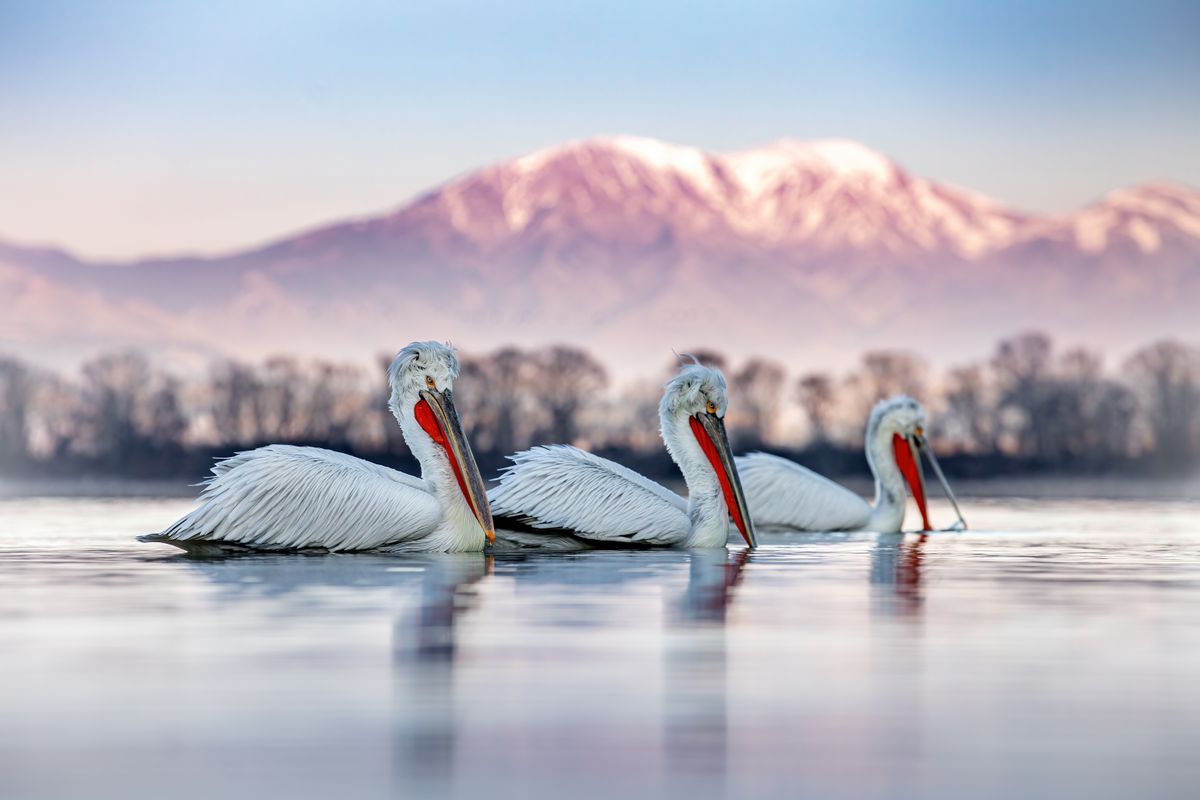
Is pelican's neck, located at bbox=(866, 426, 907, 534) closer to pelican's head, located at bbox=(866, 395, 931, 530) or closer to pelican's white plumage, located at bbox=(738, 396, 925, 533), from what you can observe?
pelican's white plumage, located at bbox=(738, 396, 925, 533)

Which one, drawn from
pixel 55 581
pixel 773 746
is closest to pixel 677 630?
pixel 773 746

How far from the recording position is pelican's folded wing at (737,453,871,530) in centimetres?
1560

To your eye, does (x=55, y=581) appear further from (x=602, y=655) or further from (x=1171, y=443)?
(x=1171, y=443)

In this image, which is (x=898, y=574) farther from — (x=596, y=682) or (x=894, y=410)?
(x=894, y=410)

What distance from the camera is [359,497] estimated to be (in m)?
11.9

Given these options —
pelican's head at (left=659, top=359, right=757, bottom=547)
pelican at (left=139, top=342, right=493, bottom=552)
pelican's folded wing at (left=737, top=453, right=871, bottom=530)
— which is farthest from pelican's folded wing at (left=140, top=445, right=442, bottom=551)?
pelican's folded wing at (left=737, top=453, right=871, bottom=530)

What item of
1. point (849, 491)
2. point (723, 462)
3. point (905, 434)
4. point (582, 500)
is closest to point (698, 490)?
point (723, 462)

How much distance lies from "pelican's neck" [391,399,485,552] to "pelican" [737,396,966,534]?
3677mm

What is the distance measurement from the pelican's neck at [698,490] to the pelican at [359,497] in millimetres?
1456

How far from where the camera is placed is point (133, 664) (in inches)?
263

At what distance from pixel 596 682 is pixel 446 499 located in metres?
6.14

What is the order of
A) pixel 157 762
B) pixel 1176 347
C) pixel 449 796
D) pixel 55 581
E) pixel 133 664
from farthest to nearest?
pixel 1176 347 → pixel 55 581 → pixel 133 664 → pixel 157 762 → pixel 449 796

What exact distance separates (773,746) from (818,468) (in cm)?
4102

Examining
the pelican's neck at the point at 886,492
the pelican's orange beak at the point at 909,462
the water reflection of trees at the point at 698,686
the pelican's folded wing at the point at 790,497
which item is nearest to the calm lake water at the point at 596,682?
the water reflection of trees at the point at 698,686
